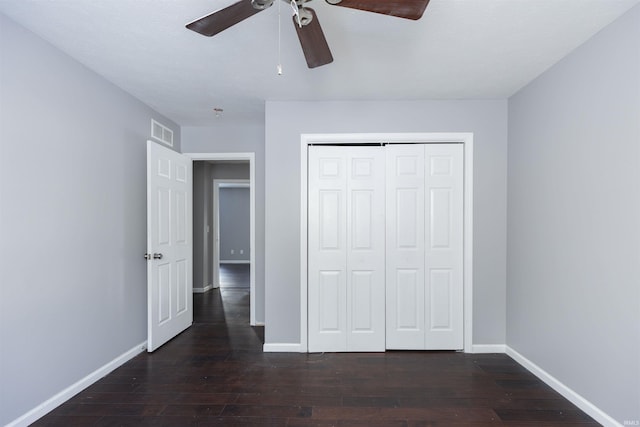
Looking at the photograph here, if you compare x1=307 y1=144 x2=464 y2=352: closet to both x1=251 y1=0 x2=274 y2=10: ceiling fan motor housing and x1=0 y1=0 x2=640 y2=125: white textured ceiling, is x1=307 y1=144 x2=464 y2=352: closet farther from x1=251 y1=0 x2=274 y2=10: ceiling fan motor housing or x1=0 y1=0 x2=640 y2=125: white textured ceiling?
x1=251 y1=0 x2=274 y2=10: ceiling fan motor housing

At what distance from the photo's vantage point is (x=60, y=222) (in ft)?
7.76

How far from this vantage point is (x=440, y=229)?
10.8 feet

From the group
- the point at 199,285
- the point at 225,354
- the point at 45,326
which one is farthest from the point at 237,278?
the point at 45,326

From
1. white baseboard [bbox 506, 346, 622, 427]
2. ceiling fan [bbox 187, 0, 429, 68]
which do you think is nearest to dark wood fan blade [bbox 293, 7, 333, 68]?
ceiling fan [bbox 187, 0, 429, 68]

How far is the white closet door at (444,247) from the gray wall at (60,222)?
9.25ft

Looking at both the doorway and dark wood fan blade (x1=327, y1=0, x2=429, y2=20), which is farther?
→ the doorway

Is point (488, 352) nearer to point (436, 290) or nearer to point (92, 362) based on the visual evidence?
point (436, 290)

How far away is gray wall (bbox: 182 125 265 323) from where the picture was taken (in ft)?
13.7

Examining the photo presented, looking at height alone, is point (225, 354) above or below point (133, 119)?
below

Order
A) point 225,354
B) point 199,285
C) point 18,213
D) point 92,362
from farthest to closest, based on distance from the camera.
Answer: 1. point 199,285
2. point 225,354
3. point 92,362
4. point 18,213

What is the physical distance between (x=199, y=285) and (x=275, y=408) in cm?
402

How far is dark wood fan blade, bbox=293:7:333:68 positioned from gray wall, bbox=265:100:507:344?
1.40 meters

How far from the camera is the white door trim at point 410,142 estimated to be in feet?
10.7

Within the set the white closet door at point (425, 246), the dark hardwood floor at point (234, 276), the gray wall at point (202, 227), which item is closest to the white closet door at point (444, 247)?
the white closet door at point (425, 246)
